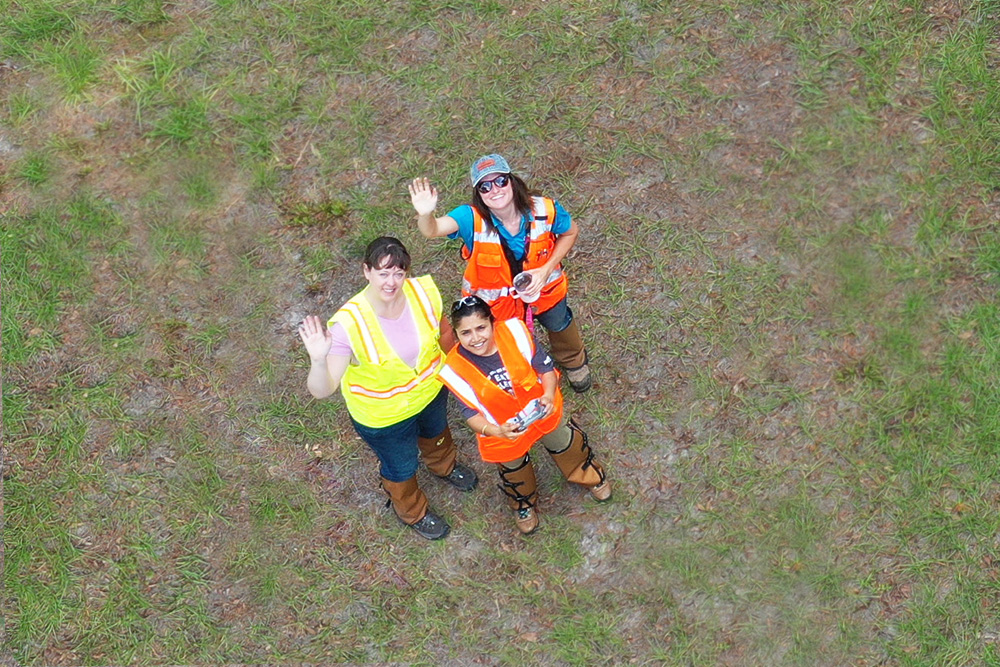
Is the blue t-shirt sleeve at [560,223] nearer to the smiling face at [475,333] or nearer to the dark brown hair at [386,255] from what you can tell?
the smiling face at [475,333]

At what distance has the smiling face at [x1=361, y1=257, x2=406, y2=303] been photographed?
14.3 feet

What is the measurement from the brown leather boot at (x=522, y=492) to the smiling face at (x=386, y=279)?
55.2 inches

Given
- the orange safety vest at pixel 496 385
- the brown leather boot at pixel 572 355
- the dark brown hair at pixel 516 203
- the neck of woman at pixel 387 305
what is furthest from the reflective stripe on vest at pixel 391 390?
the brown leather boot at pixel 572 355

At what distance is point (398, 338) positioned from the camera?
14.8ft

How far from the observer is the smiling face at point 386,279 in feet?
14.3

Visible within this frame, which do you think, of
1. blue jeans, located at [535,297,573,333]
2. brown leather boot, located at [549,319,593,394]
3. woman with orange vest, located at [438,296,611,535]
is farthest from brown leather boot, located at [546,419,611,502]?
blue jeans, located at [535,297,573,333]

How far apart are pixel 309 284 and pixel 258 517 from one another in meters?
1.70

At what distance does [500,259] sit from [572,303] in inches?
60.2

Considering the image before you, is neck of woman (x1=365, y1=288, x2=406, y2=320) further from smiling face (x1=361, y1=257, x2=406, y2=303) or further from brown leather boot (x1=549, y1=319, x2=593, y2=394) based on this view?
brown leather boot (x1=549, y1=319, x2=593, y2=394)

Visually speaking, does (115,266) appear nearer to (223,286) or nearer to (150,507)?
(223,286)

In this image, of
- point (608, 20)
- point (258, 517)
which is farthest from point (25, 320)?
point (608, 20)

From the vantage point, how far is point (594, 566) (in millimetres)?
5727

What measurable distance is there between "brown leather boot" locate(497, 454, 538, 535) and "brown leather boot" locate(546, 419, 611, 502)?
20 cm

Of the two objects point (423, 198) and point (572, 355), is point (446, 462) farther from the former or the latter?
point (423, 198)
